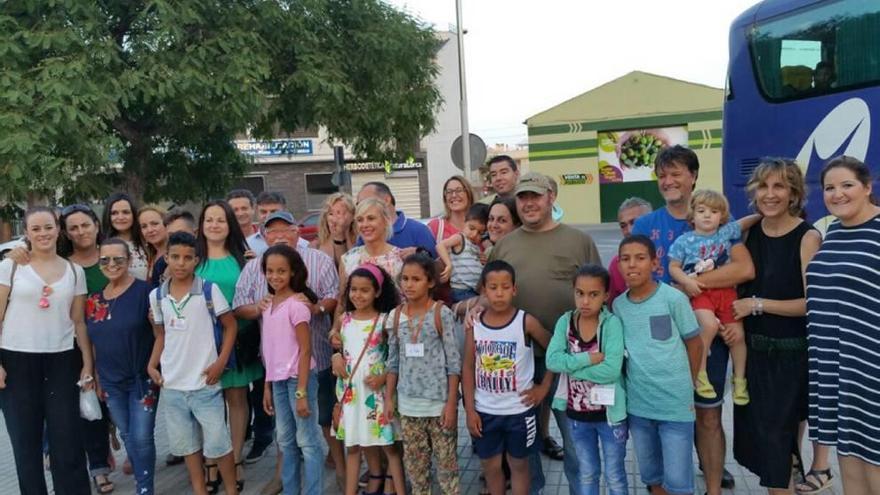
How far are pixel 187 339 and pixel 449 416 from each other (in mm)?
1669

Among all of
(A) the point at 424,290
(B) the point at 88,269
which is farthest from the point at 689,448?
(B) the point at 88,269

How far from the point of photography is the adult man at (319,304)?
13.2ft

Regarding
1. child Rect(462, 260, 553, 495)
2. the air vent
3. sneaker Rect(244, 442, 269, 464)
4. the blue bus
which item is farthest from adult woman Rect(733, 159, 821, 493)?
the air vent

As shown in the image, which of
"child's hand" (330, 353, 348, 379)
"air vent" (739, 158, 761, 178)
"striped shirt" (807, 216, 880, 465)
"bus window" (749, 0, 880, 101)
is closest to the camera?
"striped shirt" (807, 216, 880, 465)

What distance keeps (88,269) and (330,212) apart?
1.66 m

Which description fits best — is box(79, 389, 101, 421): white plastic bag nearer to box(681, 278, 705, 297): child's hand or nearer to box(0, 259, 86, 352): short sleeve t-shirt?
box(0, 259, 86, 352): short sleeve t-shirt

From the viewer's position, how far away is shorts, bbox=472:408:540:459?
341cm

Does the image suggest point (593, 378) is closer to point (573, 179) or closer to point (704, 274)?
point (704, 274)

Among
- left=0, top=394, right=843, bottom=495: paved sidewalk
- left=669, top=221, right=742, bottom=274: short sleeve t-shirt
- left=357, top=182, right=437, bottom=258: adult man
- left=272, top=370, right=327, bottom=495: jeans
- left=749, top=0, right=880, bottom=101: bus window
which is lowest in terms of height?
left=0, top=394, right=843, bottom=495: paved sidewalk

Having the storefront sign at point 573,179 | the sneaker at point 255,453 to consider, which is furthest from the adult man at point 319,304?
the storefront sign at point 573,179

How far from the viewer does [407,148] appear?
1408 cm

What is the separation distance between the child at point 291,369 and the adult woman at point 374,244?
295 mm

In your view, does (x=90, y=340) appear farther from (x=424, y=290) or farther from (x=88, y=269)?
(x=424, y=290)

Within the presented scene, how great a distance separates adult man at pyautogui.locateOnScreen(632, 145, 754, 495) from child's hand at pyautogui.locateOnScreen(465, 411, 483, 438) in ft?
3.79
